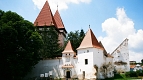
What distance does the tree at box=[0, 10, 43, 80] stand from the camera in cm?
3088

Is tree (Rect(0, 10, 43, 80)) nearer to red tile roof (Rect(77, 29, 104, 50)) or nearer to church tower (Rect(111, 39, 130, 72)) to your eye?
red tile roof (Rect(77, 29, 104, 50))

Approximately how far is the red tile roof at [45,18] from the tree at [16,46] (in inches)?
544

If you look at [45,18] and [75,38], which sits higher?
[45,18]

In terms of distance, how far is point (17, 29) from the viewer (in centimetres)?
3297

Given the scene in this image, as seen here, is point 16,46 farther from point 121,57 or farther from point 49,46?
point 121,57

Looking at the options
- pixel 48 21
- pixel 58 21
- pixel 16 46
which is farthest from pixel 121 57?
pixel 16 46

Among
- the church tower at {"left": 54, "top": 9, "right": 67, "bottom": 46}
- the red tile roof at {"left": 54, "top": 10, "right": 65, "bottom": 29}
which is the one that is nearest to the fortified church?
the church tower at {"left": 54, "top": 9, "right": 67, "bottom": 46}

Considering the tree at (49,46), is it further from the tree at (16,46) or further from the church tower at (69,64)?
the church tower at (69,64)

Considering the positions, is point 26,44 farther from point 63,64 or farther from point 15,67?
point 63,64

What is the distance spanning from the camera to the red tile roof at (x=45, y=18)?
159ft

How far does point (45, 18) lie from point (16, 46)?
18.8 m

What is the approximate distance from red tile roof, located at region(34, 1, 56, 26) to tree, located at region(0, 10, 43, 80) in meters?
13.8

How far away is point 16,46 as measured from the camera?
32.3m

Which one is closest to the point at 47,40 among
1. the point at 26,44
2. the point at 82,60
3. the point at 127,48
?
the point at 26,44
